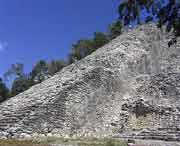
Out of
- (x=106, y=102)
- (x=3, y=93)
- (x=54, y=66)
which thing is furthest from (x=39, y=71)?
(x=106, y=102)

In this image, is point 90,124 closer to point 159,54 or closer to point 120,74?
point 120,74

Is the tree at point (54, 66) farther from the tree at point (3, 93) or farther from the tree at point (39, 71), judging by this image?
the tree at point (3, 93)

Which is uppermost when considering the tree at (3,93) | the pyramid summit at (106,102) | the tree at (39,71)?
the tree at (39,71)

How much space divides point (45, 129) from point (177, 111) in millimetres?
6315

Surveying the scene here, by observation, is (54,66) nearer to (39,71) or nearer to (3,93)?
(39,71)

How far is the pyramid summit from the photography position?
65.7ft

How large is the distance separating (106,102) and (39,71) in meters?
33.2

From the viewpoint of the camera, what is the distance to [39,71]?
2201 inches

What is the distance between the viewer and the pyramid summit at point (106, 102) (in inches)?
789

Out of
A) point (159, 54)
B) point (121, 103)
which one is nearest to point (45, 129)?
point (121, 103)

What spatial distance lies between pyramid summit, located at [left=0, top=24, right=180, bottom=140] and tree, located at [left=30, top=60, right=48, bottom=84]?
26777 mm

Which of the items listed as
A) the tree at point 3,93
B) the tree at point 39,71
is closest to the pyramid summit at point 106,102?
the tree at point 3,93

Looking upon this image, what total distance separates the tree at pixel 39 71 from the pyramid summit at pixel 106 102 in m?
26.8

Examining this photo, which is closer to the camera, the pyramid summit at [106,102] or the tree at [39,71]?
the pyramid summit at [106,102]
